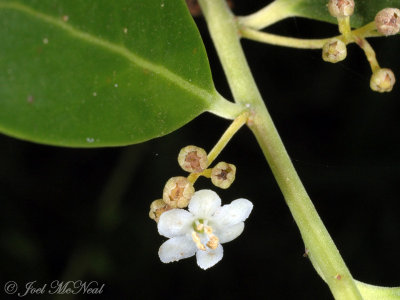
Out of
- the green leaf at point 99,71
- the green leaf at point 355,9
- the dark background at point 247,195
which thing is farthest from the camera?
the dark background at point 247,195

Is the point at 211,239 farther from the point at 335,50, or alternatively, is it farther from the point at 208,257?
the point at 335,50

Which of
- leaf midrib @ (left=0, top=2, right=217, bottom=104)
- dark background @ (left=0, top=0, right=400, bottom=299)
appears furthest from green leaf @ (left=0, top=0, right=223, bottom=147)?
dark background @ (left=0, top=0, right=400, bottom=299)

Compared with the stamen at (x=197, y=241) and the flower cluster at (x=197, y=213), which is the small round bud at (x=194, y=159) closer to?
the flower cluster at (x=197, y=213)

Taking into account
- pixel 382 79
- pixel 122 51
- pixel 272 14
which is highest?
pixel 272 14

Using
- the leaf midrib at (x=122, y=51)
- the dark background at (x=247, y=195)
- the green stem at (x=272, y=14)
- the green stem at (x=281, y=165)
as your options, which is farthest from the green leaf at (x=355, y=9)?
the dark background at (x=247, y=195)

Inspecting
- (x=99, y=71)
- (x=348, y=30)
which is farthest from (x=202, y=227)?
(x=348, y=30)

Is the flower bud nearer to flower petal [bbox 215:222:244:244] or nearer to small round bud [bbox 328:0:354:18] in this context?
small round bud [bbox 328:0:354:18]

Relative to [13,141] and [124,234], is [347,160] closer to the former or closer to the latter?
[124,234]
